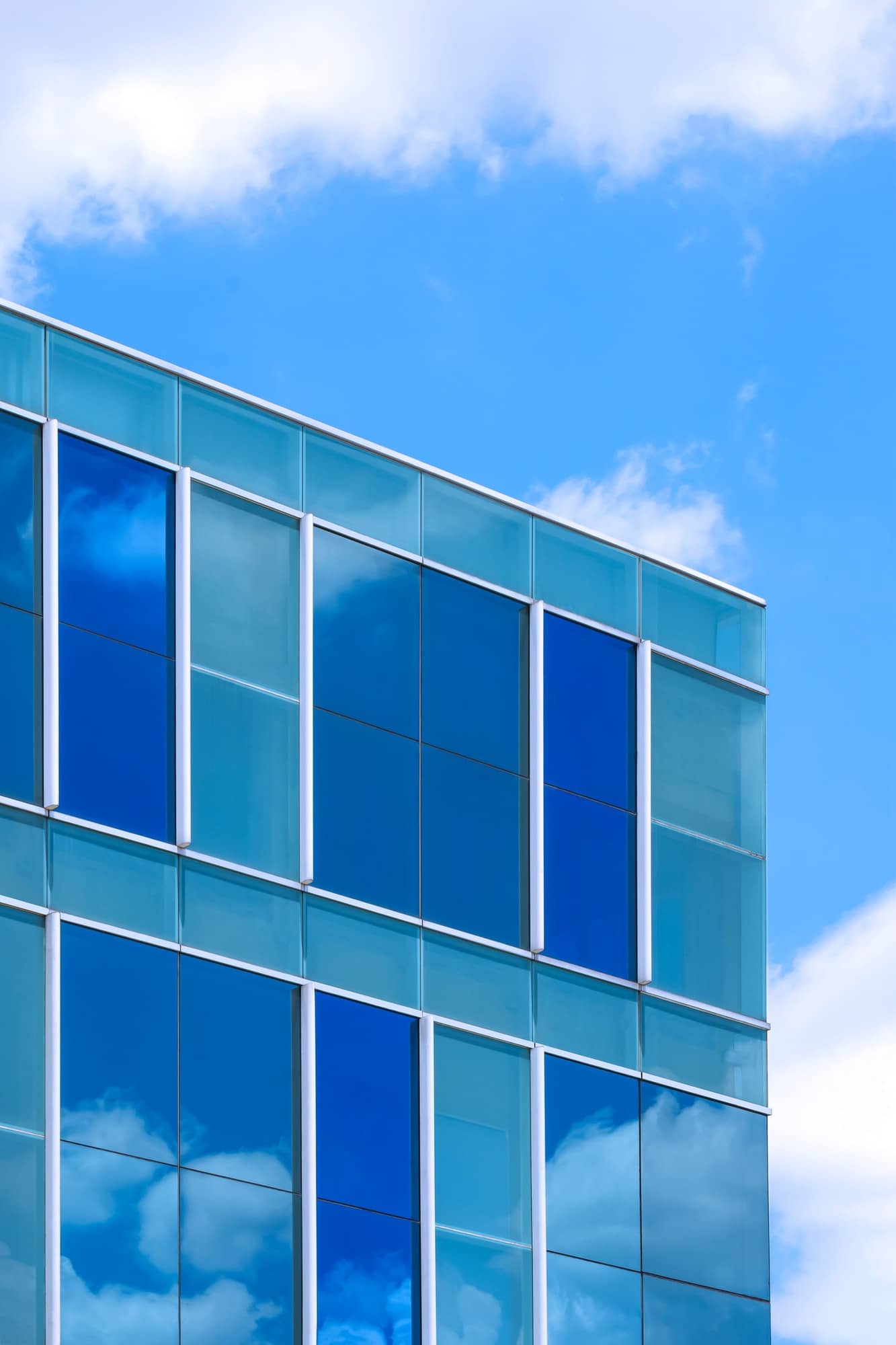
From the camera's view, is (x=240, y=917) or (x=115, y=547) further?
(x=240, y=917)

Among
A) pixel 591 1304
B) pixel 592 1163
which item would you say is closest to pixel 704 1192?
pixel 592 1163

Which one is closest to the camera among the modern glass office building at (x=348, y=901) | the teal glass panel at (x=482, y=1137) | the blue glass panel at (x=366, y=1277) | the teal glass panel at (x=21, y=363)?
the modern glass office building at (x=348, y=901)

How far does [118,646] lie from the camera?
2730 centimetres

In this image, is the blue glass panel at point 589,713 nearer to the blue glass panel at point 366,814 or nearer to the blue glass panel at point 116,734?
the blue glass panel at point 366,814

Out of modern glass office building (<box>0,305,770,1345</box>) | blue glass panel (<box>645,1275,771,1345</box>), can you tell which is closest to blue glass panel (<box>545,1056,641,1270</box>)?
modern glass office building (<box>0,305,770,1345</box>)

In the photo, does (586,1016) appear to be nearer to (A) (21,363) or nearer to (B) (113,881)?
(B) (113,881)

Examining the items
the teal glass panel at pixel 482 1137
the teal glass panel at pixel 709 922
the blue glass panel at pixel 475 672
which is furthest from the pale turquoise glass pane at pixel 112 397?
the teal glass panel at pixel 709 922

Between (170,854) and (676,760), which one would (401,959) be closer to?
(170,854)

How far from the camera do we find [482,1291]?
94.9 ft

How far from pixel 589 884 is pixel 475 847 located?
1810 mm

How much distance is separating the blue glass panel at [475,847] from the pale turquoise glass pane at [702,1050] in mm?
2350

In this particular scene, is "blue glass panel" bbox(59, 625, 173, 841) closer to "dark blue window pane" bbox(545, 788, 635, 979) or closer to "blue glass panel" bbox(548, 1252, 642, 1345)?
"dark blue window pane" bbox(545, 788, 635, 979)

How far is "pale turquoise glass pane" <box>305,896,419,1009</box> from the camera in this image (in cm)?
2830

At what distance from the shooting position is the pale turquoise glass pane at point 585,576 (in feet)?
104
